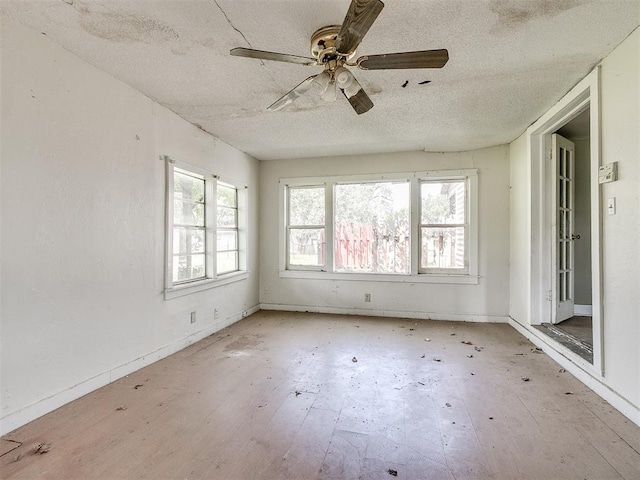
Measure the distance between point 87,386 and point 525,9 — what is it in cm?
Result: 386

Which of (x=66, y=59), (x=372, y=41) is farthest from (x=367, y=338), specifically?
(x=66, y=59)

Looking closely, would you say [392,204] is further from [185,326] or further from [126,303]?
[126,303]

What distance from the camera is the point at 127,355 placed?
8.58 feet

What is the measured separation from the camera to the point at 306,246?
16.4 ft

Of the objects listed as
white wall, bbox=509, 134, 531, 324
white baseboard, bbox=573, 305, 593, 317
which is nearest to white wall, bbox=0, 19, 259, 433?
white wall, bbox=509, 134, 531, 324

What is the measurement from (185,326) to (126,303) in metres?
0.83

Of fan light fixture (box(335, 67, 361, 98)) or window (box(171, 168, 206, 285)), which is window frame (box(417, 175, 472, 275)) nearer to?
fan light fixture (box(335, 67, 361, 98))

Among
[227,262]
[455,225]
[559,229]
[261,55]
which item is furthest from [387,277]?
[261,55]

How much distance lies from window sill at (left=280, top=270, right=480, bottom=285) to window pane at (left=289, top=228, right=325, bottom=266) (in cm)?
19

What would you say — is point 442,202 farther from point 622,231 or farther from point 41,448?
point 41,448

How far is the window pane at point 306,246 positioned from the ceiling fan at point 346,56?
3.01 metres

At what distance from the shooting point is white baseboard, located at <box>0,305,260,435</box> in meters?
1.86

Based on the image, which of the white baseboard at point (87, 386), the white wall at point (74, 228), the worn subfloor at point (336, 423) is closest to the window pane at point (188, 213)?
the white wall at point (74, 228)

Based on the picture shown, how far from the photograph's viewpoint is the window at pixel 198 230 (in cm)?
316
